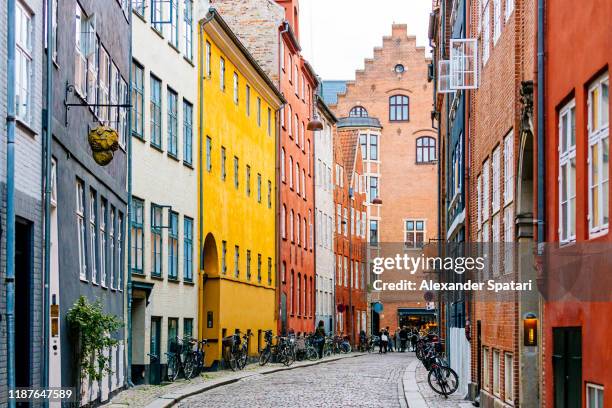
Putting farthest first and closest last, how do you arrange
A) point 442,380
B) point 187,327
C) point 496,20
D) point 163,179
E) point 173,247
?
point 187,327
point 173,247
point 163,179
point 442,380
point 496,20

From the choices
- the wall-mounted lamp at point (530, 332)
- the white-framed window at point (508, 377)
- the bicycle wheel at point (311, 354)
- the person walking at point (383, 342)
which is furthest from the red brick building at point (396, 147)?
the wall-mounted lamp at point (530, 332)

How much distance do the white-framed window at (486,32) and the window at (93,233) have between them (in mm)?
7219

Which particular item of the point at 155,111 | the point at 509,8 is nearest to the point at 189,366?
the point at 155,111

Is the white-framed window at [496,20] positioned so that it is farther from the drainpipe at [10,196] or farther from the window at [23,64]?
the drainpipe at [10,196]

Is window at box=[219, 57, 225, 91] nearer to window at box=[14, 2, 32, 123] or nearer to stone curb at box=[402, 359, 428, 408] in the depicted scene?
stone curb at box=[402, 359, 428, 408]

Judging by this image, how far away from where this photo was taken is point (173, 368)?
29531mm

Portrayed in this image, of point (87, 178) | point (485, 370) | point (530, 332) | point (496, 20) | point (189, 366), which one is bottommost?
point (189, 366)

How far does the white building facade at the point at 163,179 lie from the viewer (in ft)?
90.8

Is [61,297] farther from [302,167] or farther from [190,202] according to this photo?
[302,167]

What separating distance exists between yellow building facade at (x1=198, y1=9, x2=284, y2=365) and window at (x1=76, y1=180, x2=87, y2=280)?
46.6 feet

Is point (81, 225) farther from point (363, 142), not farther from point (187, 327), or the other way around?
point (363, 142)

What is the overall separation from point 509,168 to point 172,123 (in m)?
15.1

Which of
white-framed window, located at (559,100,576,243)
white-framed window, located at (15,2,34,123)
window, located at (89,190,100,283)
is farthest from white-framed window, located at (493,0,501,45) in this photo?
white-framed window, located at (15,2,34,123)

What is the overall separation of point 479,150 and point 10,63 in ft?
36.3
